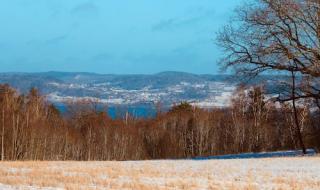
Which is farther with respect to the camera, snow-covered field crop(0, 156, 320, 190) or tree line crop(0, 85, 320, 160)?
tree line crop(0, 85, 320, 160)

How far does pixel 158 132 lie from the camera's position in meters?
88.2

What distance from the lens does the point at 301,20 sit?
3541cm

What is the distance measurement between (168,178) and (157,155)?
201 feet

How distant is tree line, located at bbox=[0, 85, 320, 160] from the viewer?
73188 millimetres

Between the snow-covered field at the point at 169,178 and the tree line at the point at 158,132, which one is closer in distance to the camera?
the snow-covered field at the point at 169,178

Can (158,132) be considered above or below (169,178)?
below

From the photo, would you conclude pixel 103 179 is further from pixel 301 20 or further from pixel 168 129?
pixel 168 129

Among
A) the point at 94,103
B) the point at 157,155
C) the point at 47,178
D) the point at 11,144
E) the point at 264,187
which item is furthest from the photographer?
the point at 94,103

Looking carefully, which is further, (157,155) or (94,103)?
(94,103)

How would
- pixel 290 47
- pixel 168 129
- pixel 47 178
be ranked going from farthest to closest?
pixel 168 129, pixel 290 47, pixel 47 178

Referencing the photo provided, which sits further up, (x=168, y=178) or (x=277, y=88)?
(x=277, y=88)

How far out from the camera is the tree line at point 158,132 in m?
73.2

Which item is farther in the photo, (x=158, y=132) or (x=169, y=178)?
(x=158, y=132)

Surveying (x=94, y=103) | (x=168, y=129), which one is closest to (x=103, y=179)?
(x=168, y=129)
